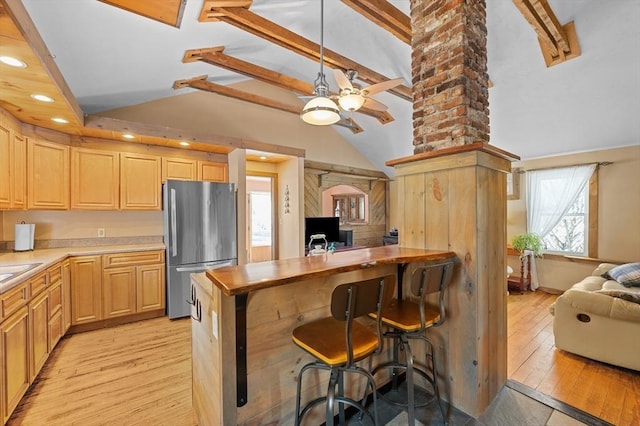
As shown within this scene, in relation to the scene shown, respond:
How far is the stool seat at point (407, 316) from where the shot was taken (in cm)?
163

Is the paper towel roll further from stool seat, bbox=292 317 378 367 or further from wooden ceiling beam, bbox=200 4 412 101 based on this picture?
stool seat, bbox=292 317 378 367

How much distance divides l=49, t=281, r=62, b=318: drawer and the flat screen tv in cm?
383

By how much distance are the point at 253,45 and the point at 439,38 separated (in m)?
2.63

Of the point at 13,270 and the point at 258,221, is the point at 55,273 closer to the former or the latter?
the point at 13,270

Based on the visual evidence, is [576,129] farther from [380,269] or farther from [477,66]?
[380,269]

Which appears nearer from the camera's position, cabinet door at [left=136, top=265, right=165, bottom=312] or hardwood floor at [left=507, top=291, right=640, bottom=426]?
hardwood floor at [left=507, top=291, right=640, bottom=426]

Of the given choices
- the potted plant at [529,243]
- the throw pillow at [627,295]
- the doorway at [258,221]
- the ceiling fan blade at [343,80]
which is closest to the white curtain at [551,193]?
the potted plant at [529,243]

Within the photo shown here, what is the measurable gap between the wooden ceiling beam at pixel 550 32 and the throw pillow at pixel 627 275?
2575mm

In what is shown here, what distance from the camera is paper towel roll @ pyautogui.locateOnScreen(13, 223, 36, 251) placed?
3.08m

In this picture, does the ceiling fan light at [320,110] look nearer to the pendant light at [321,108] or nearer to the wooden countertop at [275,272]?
the pendant light at [321,108]

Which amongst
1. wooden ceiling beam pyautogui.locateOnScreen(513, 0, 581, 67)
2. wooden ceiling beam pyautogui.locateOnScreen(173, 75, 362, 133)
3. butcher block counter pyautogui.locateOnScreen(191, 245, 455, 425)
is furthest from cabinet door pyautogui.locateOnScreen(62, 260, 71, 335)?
wooden ceiling beam pyautogui.locateOnScreen(513, 0, 581, 67)

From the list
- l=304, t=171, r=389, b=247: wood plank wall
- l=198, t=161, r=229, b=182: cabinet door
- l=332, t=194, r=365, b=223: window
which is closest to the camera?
l=198, t=161, r=229, b=182: cabinet door

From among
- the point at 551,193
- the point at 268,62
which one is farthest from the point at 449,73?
the point at 551,193

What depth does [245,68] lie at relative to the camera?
407cm
